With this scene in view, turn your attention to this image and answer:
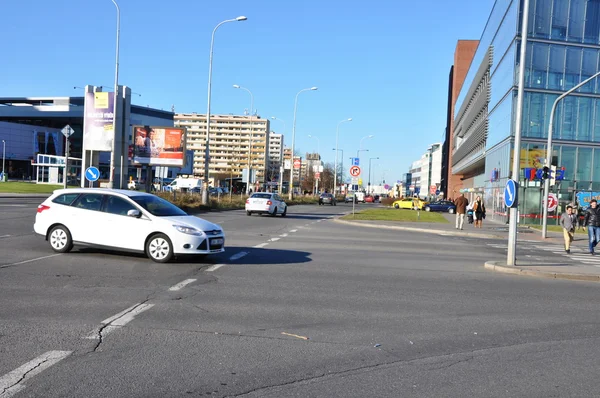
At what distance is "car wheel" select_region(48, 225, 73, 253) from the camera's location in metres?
13.2

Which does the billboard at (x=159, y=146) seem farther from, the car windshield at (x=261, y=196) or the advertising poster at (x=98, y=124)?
the car windshield at (x=261, y=196)

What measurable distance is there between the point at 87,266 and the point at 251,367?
702 centimetres

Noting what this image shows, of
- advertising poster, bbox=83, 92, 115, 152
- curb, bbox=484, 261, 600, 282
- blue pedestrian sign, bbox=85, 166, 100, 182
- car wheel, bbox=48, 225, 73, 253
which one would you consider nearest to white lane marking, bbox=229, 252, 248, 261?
car wheel, bbox=48, 225, 73, 253

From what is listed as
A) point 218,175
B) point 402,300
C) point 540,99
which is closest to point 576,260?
point 402,300

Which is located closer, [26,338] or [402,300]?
[26,338]

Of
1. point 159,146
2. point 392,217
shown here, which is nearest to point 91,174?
point 159,146

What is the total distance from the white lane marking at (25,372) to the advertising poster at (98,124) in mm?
33902

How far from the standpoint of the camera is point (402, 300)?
9.45 metres

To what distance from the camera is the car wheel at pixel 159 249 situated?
1240 cm

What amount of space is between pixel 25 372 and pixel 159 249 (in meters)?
7.24

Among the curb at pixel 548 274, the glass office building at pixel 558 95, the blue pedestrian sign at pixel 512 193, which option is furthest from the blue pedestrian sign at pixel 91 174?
the glass office building at pixel 558 95

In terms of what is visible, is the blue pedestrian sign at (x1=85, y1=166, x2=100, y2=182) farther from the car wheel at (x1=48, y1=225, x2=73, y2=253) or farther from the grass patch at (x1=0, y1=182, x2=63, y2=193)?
the grass patch at (x1=0, y1=182, x2=63, y2=193)

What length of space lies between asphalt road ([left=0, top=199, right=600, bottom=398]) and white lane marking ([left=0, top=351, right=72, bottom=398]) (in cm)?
2

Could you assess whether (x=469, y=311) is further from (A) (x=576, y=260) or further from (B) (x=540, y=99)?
(B) (x=540, y=99)
